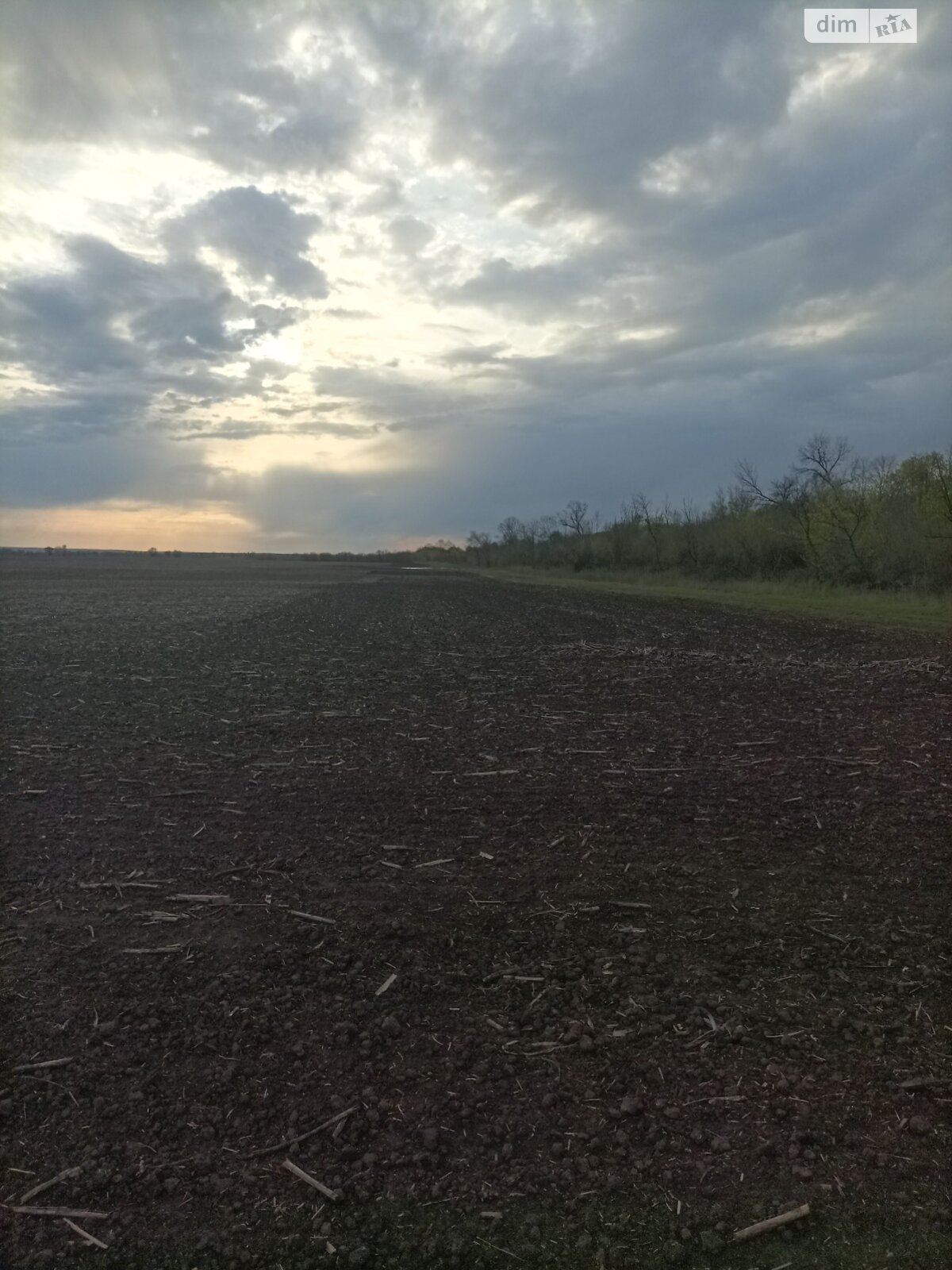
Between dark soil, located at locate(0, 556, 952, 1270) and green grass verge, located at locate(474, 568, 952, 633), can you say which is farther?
green grass verge, located at locate(474, 568, 952, 633)

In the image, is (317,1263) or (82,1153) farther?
(82,1153)

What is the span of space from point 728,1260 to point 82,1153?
6.89ft

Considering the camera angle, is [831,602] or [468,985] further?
[831,602]

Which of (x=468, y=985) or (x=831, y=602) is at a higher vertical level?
(x=468, y=985)

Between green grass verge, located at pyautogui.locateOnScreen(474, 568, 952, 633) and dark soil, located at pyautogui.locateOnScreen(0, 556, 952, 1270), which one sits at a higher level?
dark soil, located at pyautogui.locateOnScreen(0, 556, 952, 1270)

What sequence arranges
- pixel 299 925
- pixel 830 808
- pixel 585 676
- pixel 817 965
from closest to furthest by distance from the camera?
1. pixel 817 965
2. pixel 299 925
3. pixel 830 808
4. pixel 585 676

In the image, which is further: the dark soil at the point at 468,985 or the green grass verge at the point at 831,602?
the green grass verge at the point at 831,602

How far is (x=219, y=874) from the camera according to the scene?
5469mm

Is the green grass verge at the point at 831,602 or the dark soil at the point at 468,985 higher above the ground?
the dark soil at the point at 468,985

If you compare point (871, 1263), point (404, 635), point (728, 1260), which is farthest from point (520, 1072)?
point (404, 635)

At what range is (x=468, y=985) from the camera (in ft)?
13.4

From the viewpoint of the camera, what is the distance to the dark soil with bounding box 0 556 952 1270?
9.21ft

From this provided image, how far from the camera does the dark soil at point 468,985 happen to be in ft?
9.21

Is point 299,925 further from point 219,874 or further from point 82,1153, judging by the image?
point 82,1153
